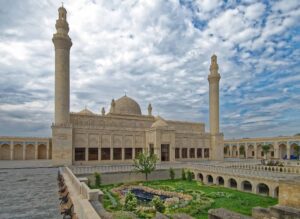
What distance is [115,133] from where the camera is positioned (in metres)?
33.9

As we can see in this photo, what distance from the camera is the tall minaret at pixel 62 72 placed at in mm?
29891

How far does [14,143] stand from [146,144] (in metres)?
22.9

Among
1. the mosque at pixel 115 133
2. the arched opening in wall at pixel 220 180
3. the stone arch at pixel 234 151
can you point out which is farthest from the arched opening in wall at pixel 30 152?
the stone arch at pixel 234 151

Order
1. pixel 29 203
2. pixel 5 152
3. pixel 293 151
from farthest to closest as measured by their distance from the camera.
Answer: pixel 293 151
pixel 5 152
pixel 29 203

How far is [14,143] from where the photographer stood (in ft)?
129

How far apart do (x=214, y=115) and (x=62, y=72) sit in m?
26.7

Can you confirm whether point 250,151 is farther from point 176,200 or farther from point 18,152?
point 18,152

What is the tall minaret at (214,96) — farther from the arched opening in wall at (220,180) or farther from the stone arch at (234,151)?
the stone arch at (234,151)

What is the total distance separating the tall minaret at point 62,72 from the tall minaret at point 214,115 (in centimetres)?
2502

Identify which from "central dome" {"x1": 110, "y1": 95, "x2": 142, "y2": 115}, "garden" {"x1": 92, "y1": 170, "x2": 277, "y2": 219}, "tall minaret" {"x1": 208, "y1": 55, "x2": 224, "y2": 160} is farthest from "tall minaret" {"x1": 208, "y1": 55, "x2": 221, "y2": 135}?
"garden" {"x1": 92, "y1": 170, "x2": 277, "y2": 219}

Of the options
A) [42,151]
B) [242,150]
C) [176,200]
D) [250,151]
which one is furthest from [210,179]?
[250,151]

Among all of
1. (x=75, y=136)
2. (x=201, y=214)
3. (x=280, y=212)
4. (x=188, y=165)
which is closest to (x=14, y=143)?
(x=75, y=136)

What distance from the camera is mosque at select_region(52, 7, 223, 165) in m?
29.8

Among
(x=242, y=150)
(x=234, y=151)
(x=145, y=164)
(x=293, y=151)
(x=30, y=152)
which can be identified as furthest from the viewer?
(x=234, y=151)
